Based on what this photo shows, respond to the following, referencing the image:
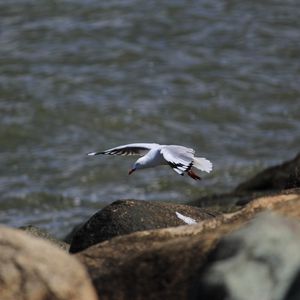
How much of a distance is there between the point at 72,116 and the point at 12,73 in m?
1.89

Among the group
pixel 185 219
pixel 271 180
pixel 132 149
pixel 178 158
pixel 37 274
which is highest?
pixel 37 274

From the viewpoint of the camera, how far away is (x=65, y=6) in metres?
18.1

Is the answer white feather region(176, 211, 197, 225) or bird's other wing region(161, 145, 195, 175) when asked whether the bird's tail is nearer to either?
bird's other wing region(161, 145, 195, 175)

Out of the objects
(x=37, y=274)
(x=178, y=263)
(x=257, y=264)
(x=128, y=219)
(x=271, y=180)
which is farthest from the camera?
(x=271, y=180)

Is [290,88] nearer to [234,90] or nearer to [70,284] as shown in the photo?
[234,90]

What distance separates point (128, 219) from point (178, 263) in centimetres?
159

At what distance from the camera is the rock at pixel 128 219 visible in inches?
243

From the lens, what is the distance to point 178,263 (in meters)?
4.63

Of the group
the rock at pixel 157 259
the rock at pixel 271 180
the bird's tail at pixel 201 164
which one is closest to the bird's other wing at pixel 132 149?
the bird's tail at pixel 201 164

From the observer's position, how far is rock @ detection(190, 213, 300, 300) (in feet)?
13.6

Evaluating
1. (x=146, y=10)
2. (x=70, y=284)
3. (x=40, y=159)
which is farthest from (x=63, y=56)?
(x=70, y=284)

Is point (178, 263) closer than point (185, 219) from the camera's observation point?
Yes

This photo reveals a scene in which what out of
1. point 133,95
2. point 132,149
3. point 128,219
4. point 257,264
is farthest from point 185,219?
point 133,95

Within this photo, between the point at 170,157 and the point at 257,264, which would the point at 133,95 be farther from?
the point at 257,264
